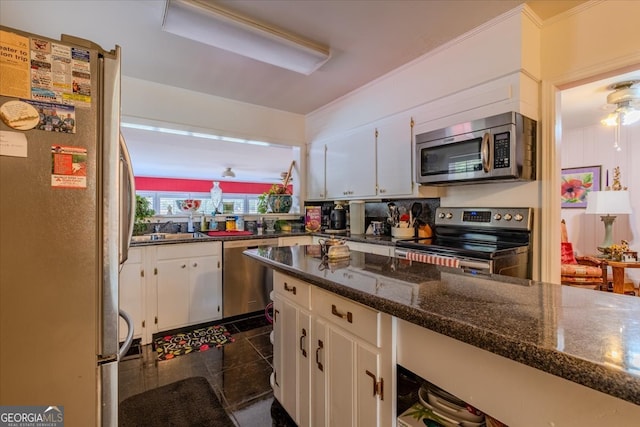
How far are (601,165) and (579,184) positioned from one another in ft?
1.14

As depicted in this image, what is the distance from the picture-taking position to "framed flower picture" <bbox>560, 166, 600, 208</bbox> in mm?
4023

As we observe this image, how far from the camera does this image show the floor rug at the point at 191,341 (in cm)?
247

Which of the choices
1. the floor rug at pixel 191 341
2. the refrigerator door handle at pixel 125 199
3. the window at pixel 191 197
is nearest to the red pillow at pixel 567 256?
the floor rug at pixel 191 341

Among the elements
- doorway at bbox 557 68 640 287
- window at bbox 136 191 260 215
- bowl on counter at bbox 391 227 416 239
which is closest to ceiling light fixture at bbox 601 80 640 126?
doorway at bbox 557 68 640 287

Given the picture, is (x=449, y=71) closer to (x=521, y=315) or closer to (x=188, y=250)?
(x=521, y=315)

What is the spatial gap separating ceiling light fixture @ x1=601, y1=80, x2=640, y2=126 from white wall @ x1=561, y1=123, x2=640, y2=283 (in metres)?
0.76

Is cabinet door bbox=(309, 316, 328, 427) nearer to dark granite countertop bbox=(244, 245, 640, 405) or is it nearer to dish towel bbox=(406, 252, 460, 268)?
dark granite countertop bbox=(244, 245, 640, 405)

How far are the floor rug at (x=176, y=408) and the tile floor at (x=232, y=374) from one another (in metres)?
0.06

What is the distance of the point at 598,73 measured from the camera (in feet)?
6.11

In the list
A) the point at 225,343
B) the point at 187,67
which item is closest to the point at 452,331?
the point at 225,343

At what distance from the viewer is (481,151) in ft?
6.80

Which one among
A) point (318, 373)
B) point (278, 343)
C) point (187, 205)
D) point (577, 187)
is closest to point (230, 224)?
point (187, 205)

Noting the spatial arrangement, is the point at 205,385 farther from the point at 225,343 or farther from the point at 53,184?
the point at 53,184

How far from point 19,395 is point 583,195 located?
578cm
